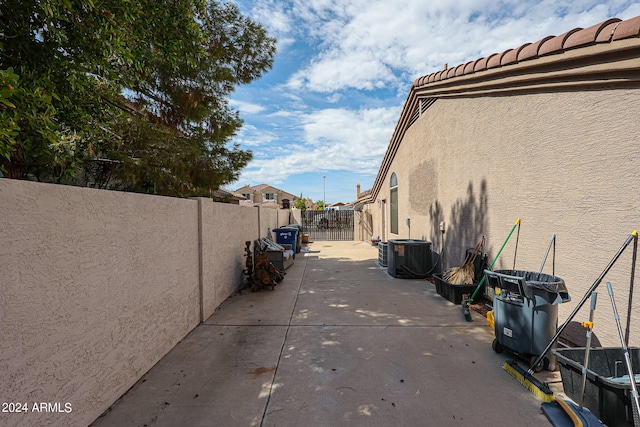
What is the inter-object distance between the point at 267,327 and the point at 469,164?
17.8 ft

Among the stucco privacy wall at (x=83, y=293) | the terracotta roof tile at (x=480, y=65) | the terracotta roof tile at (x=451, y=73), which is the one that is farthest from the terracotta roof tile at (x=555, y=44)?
the stucco privacy wall at (x=83, y=293)

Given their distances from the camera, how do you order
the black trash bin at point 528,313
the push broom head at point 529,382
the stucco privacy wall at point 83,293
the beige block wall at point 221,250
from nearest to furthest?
the stucco privacy wall at point 83,293, the push broom head at point 529,382, the black trash bin at point 528,313, the beige block wall at point 221,250

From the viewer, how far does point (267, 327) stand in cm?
482

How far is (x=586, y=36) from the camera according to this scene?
3.46 meters

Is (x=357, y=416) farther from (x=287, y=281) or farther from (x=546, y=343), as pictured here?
(x=287, y=281)

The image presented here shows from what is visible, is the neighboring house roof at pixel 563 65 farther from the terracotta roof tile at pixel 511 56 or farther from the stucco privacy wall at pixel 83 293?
the stucco privacy wall at pixel 83 293

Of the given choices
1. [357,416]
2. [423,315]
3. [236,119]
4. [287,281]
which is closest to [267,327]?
[357,416]

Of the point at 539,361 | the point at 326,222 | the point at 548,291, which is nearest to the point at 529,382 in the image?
the point at 539,361

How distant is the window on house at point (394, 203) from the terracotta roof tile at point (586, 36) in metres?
9.10

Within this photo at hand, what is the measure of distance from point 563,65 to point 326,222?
1917 centimetres

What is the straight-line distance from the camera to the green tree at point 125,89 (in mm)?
3066

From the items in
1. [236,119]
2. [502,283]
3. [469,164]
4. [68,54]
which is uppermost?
[236,119]

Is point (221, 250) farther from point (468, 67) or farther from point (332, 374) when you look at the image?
point (468, 67)

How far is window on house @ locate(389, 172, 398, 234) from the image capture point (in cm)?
1279
